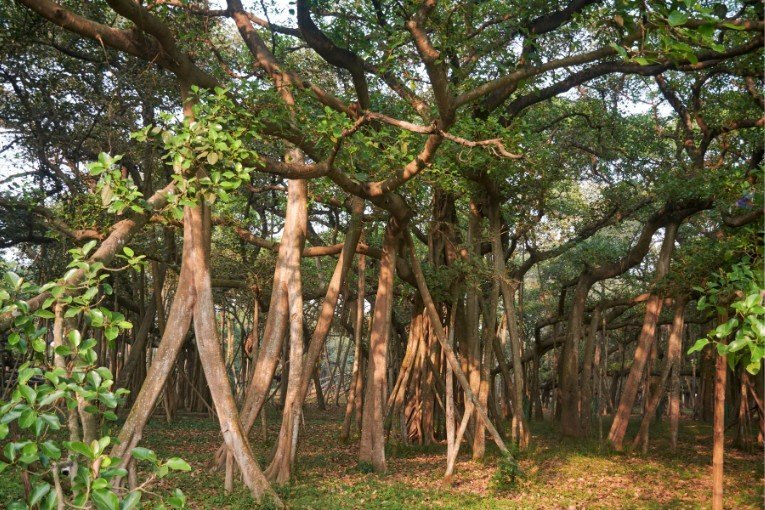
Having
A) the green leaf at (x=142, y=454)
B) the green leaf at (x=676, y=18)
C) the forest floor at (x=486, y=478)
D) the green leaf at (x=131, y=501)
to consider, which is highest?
the green leaf at (x=676, y=18)

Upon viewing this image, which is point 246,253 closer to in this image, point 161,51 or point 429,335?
point 429,335

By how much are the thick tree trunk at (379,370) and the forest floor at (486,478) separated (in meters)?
0.32

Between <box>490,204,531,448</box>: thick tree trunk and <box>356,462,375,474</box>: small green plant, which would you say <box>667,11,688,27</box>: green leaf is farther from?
<box>490,204,531,448</box>: thick tree trunk

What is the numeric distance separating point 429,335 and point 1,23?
7855 millimetres

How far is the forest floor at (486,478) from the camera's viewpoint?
24.5ft

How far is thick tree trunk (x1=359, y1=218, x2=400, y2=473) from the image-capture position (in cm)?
955

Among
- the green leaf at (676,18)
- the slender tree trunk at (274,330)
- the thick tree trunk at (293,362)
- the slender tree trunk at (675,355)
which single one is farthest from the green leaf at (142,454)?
the slender tree trunk at (675,355)

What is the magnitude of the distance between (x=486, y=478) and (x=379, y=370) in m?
2.04

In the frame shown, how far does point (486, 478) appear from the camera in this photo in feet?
30.2

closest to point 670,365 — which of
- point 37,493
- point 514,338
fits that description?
point 514,338

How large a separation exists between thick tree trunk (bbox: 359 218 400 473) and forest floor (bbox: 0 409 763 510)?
32cm

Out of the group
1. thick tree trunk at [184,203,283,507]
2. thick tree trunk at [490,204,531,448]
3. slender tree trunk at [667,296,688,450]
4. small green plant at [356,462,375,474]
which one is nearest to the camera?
thick tree trunk at [184,203,283,507]

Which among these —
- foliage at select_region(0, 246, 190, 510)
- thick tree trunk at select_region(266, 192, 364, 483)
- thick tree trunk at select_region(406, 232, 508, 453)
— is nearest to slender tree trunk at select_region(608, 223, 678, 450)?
thick tree trunk at select_region(406, 232, 508, 453)

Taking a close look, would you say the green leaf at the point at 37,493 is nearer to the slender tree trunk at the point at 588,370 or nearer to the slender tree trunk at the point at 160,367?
the slender tree trunk at the point at 160,367
